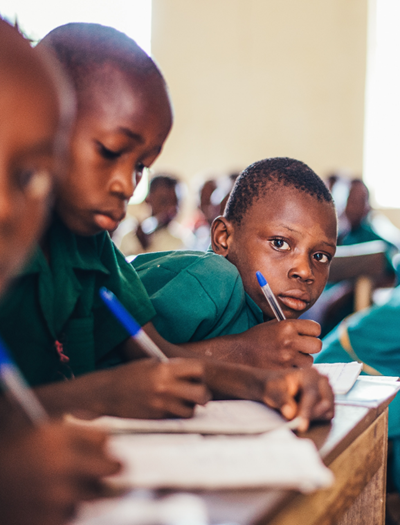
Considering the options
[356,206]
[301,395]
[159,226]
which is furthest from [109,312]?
[356,206]

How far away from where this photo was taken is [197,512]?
1.19 ft

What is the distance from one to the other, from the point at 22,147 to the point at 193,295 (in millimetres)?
537

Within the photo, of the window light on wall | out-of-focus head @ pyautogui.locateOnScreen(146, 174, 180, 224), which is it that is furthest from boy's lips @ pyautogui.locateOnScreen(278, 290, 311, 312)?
the window light on wall

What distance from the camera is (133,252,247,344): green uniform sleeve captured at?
879mm

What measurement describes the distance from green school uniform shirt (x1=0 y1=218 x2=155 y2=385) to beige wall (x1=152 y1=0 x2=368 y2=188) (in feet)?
17.2

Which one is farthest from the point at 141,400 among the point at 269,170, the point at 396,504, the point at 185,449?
the point at 396,504

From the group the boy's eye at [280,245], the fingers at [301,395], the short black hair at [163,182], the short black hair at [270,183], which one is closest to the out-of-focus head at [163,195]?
the short black hair at [163,182]

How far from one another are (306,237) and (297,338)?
273 millimetres

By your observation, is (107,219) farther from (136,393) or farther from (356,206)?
(356,206)

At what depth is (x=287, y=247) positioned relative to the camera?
42.0 inches

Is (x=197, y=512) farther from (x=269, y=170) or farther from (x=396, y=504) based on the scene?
(x=396, y=504)

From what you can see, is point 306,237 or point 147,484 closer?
point 147,484

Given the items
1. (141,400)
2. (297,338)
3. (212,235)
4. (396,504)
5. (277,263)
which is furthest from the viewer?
(396,504)

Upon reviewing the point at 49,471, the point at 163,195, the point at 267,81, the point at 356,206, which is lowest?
the point at 356,206
